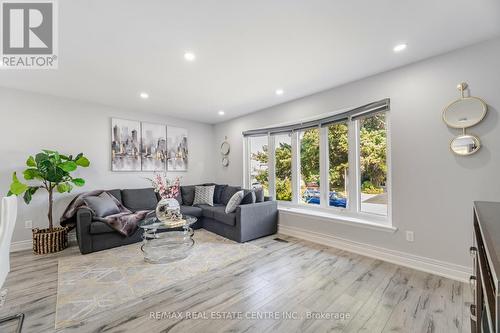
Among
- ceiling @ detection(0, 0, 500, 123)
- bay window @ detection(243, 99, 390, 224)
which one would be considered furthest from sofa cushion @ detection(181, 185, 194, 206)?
ceiling @ detection(0, 0, 500, 123)

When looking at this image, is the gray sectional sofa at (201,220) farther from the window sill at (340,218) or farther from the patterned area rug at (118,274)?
the window sill at (340,218)

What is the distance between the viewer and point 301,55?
7.90 feet

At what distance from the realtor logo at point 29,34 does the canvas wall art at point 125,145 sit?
168 cm

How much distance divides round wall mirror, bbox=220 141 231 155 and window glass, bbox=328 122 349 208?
2.56 metres

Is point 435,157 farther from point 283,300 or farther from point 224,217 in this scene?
point 224,217

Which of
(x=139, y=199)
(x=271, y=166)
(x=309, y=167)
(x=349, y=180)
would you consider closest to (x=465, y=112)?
(x=349, y=180)

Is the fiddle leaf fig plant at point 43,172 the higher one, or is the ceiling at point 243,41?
the ceiling at point 243,41

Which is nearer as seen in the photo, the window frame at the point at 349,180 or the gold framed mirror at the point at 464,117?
the gold framed mirror at the point at 464,117

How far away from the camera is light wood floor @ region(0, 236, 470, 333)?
5.37 feet

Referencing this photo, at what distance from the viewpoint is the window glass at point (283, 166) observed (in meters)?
4.32

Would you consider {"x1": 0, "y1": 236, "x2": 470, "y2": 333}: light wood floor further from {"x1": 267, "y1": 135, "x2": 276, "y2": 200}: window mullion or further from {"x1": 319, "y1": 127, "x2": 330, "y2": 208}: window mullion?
{"x1": 267, "y1": 135, "x2": 276, "y2": 200}: window mullion

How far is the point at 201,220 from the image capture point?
4340 mm

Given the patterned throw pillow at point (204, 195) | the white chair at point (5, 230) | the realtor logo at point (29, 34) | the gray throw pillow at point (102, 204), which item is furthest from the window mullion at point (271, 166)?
the white chair at point (5, 230)

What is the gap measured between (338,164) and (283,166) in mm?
1184
